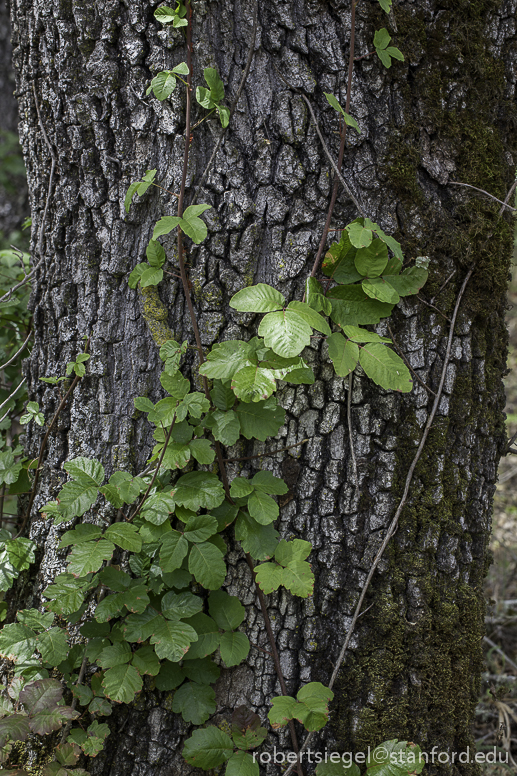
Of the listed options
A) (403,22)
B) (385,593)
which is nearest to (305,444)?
(385,593)

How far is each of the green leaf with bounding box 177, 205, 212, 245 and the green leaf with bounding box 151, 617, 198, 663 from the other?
1.09m

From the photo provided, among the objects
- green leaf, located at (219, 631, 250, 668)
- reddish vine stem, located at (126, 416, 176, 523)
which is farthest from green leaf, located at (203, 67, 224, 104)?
green leaf, located at (219, 631, 250, 668)

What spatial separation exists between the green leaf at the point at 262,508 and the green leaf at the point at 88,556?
40 centimetres

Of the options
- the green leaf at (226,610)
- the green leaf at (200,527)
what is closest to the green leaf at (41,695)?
the green leaf at (226,610)

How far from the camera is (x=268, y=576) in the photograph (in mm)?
1354

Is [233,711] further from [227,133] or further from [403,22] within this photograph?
[403,22]

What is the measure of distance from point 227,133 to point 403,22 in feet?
2.15

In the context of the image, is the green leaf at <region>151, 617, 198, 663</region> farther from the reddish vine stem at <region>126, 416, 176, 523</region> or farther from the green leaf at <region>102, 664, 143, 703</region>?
the reddish vine stem at <region>126, 416, 176, 523</region>

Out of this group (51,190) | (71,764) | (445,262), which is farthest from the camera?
(51,190)

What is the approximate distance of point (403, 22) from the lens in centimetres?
147

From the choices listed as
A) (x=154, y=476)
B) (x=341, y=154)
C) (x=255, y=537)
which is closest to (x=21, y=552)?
(x=154, y=476)

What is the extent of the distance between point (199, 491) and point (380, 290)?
0.79 m

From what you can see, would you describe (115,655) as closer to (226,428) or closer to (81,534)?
(81,534)

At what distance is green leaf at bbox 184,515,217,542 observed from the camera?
135 centimetres
